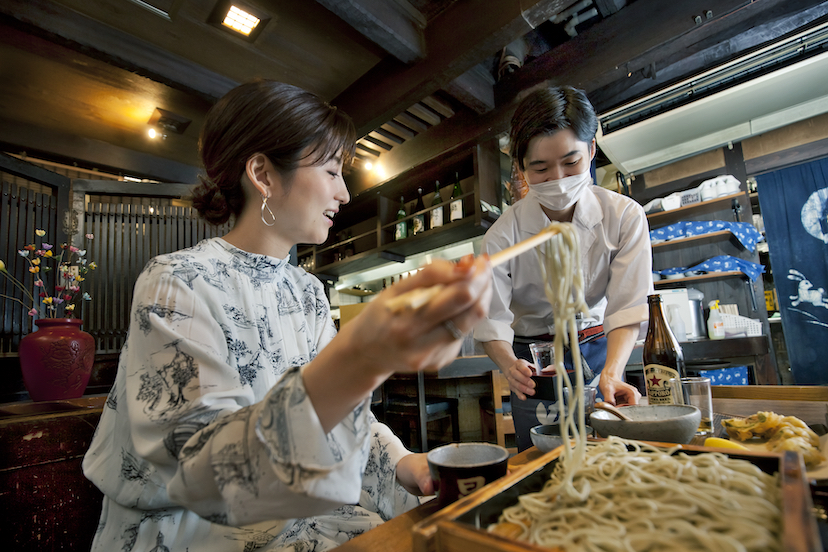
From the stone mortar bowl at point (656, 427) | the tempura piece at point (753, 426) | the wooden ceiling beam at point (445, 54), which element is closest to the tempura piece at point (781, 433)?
the tempura piece at point (753, 426)

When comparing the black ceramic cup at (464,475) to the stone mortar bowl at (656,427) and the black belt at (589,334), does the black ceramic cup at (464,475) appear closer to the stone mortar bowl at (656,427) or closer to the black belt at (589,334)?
the stone mortar bowl at (656,427)

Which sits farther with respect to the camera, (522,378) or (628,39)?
(628,39)

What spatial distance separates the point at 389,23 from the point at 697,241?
4556 millimetres

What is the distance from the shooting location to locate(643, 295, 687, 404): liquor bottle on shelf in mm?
1238

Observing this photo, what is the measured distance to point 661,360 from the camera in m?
1.45

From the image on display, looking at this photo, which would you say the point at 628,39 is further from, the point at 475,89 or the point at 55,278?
the point at 55,278

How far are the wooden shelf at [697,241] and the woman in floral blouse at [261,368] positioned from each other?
5.05 m

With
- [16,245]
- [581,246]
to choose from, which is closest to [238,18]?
[16,245]

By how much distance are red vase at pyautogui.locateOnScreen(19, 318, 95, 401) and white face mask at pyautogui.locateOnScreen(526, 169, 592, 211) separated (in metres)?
2.51

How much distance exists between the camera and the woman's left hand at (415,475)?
936 millimetres

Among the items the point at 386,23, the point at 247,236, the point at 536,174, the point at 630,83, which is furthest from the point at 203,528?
the point at 630,83

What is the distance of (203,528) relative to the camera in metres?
0.96

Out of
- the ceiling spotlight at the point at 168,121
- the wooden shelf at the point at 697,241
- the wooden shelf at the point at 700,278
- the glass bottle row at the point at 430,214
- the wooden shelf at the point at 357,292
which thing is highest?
the ceiling spotlight at the point at 168,121

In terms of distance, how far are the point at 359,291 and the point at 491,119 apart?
4.30 meters
